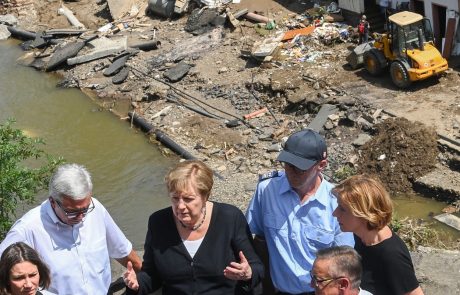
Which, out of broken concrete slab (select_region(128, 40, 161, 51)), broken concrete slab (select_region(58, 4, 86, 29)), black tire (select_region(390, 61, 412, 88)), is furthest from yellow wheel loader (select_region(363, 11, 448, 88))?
broken concrete slab (select_region(58, 4, 86, 29))

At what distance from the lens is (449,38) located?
16797mm

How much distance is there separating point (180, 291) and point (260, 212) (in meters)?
0.77

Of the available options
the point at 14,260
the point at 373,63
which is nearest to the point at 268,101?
the point at 373,63

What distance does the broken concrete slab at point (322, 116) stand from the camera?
48.5 feet

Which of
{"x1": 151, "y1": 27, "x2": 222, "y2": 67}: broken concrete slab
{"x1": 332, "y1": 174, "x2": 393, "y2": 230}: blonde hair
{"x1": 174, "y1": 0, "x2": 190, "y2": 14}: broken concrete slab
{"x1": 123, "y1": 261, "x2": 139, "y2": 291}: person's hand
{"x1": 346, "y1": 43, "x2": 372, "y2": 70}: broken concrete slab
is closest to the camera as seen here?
{"x1": 332, "y1": 174, "x2": 393, "y2": 230}: blonde hair

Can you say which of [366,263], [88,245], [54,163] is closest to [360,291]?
[366,263]

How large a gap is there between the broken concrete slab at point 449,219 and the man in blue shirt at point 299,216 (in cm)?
782

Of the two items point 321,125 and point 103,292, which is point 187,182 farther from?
point 321,125

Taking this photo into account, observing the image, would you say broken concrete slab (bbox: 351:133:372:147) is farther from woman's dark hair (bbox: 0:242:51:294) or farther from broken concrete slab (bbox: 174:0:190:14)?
woman's dark hair (bbox: 0:242:51:294)

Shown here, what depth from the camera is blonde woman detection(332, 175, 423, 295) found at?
419 cm

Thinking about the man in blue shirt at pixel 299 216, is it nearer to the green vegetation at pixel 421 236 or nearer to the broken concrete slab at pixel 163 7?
the green vegetation at pixel 421 236

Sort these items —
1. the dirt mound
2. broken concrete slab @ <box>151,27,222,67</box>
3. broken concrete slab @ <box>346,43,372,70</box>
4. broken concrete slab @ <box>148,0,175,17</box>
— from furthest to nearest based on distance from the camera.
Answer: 1. broken concrete slab @ <box>148,0,175,17</box>
2. broken concrete slab @ <box>151,27,222,67</box>
3. broken concrete slab @ <box>346,43,372,70</box>
4. the dirt mound

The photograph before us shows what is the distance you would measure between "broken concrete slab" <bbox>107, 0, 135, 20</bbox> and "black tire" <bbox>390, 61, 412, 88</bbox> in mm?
11071

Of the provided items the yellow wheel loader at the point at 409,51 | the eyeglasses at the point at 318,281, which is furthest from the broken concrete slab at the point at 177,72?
the eyeglasses at the point at 318,281
